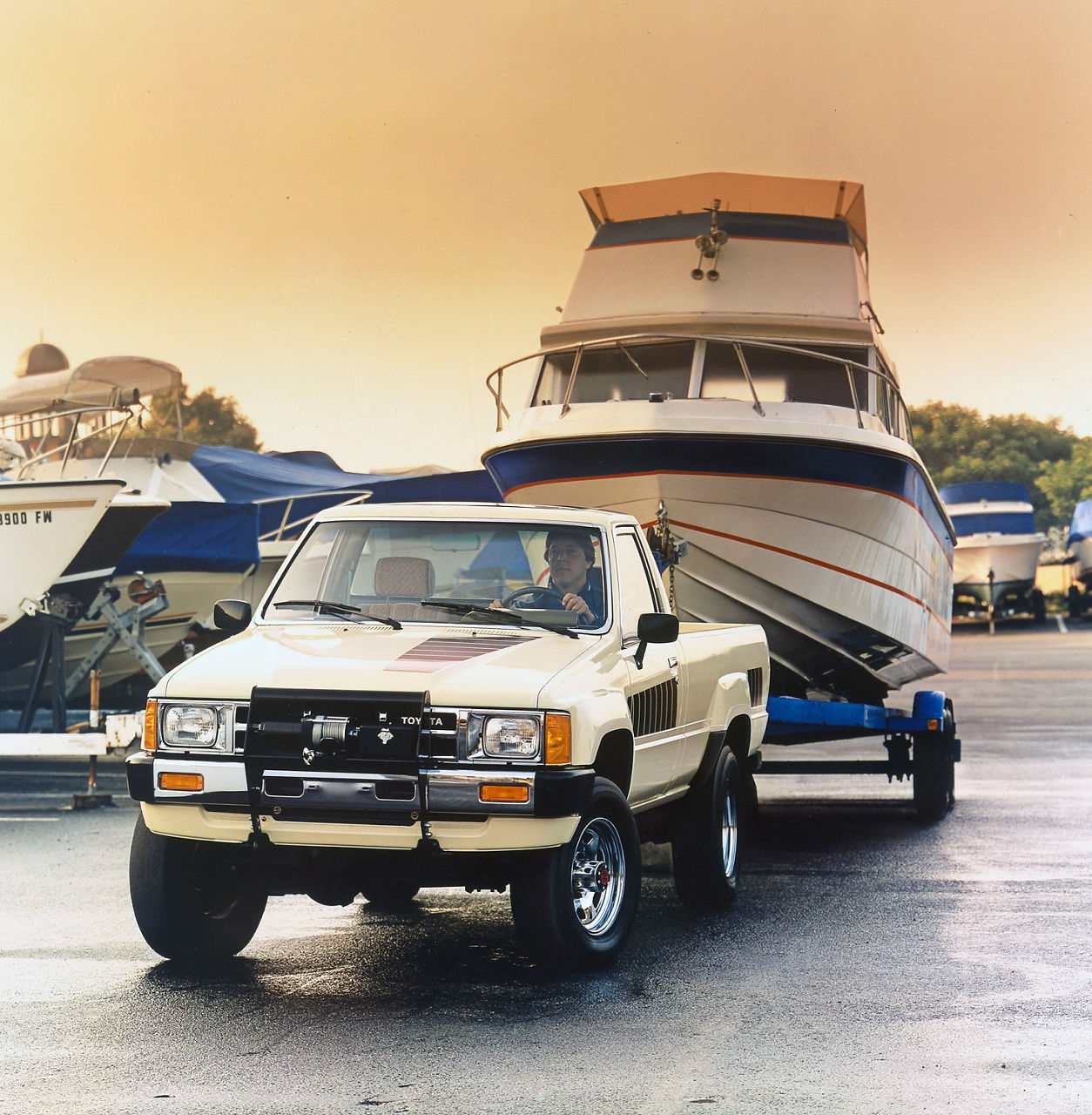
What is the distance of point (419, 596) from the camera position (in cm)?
729

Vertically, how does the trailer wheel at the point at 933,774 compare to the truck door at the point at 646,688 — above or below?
below

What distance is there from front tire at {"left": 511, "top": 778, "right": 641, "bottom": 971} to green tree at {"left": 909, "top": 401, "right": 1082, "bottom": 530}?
82.0m

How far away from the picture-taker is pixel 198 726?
6242mm

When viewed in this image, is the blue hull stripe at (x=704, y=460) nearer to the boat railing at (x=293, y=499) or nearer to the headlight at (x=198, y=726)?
the headlight at (x=198, y=726)

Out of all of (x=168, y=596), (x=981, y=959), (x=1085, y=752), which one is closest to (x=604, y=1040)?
(x=981, y=959)

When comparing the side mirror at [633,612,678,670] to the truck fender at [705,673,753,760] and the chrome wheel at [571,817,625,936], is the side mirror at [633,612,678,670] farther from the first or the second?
the truck fender at [705,673,753,760]

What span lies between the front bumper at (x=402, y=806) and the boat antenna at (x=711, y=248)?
7.98 metres

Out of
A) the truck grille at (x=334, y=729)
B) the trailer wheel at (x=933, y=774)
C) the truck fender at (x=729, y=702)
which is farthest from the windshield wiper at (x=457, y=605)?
the trailer wheel at (x=933, y=774)

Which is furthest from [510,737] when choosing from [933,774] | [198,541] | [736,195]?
[198,541]

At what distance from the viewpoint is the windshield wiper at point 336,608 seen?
6973mm

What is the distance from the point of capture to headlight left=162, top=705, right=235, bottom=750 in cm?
619

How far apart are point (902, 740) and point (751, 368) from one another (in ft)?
10.5

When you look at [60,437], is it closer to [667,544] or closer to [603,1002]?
[667,544]

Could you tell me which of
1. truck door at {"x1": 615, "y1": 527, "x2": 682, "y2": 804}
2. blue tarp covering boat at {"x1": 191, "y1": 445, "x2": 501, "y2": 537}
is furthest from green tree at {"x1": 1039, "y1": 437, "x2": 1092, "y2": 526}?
truck door at {"x1": 615, "y1": 527, "x2": 682, "y2": 804}
